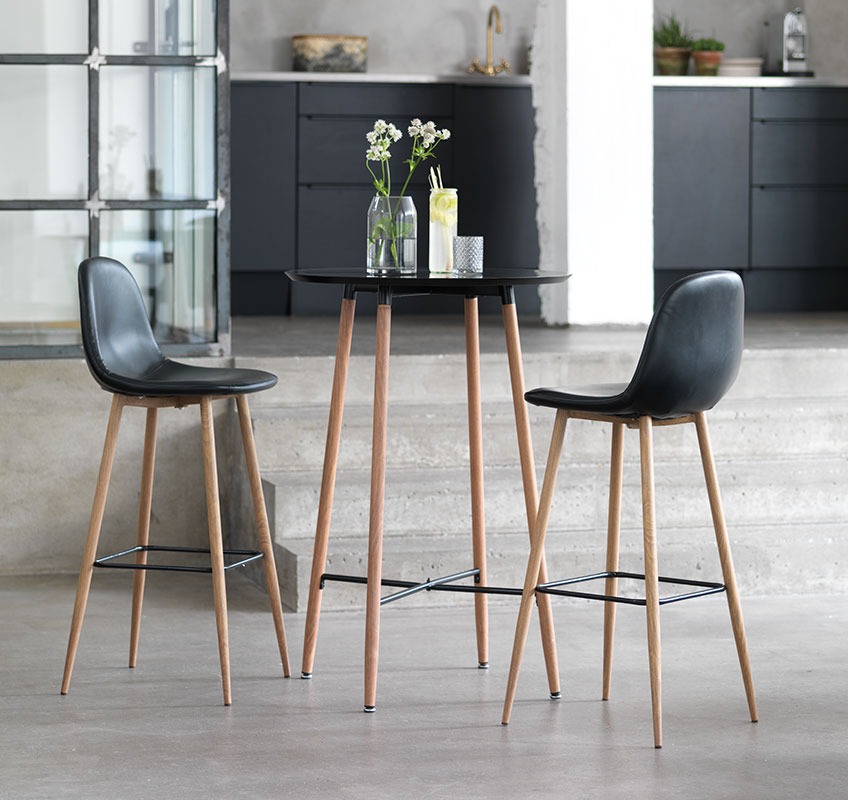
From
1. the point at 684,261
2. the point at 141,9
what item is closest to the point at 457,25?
the point at 684,261

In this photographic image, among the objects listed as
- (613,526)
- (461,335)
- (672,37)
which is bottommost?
(613,526)

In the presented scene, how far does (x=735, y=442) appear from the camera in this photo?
4.70 meters

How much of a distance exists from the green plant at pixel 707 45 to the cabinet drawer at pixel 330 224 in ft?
5.06

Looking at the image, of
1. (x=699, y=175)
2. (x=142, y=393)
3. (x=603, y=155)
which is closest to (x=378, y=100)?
(x=603, y=155)

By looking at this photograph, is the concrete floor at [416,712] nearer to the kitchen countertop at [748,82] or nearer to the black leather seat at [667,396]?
the black leather seat at [667,396]

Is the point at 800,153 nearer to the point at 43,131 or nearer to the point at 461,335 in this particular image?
the point at 461,335

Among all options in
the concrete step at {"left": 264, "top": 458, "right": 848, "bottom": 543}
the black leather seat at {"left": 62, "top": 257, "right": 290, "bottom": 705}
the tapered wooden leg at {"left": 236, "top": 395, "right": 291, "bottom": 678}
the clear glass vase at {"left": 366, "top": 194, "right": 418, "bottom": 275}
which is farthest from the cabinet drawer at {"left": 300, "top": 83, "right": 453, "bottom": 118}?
the tapered wooden leg at {"left": 236, "top": 395, "right": 291, "bottom": 678}

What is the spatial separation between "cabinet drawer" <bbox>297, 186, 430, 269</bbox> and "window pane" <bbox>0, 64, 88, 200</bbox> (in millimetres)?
2721

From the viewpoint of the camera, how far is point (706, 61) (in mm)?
7527

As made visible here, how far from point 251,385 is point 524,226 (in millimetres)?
4249

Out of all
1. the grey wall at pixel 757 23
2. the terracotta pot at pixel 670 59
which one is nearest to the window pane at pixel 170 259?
the terracotta pot at pixel 670 59

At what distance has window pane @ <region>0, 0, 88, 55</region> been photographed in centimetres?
455

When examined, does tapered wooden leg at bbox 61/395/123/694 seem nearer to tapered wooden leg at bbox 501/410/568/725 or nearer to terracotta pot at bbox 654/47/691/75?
tapered wooden leg at bbox 501/410/568/725

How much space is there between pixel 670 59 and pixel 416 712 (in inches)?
200
